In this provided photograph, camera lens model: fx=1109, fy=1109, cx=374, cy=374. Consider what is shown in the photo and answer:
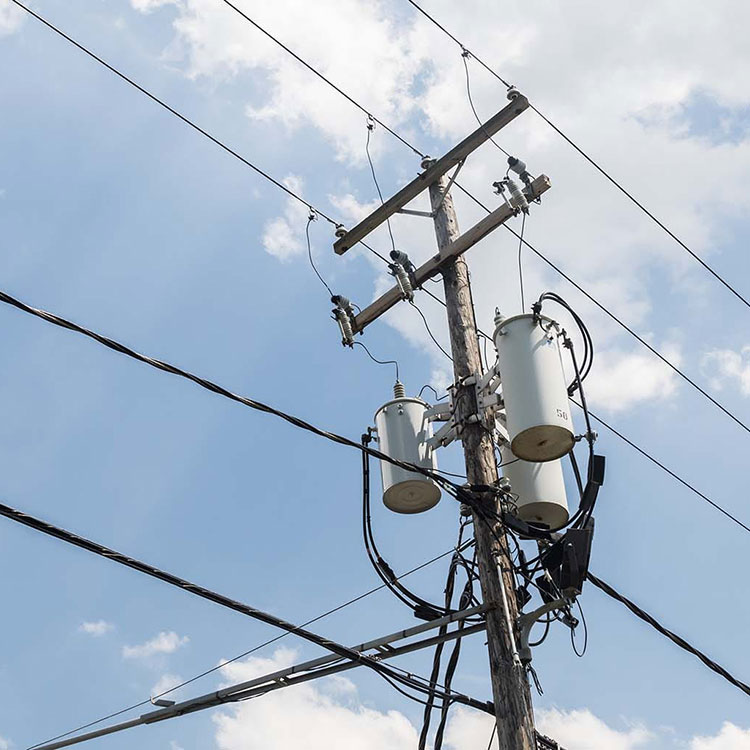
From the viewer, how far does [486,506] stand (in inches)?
315

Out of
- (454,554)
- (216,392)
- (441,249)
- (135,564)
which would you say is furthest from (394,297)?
(135,564)

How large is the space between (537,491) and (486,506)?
0.62 meters

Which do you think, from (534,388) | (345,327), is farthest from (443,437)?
(345,327)

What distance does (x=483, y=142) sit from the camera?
9750mm

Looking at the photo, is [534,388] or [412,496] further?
[412,496]

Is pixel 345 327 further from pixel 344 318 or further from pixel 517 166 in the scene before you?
pixel 517 166

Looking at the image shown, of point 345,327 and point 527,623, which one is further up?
point 345,327

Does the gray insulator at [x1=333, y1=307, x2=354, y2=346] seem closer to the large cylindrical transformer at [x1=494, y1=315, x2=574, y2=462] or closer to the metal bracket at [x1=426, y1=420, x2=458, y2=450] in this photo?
the metal bracket at [x1=426, y1=420, x2=458, y2=450]

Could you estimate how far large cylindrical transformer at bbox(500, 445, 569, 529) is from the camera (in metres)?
8.41

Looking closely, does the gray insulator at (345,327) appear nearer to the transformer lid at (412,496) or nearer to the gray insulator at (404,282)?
the gray insulator at (404,282)

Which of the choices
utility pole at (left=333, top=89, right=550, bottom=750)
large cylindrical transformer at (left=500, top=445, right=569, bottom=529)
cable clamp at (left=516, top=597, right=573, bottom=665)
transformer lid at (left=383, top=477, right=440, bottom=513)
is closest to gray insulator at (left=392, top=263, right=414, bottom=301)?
utility pole at (left=333, top=89, right=550, bottom=750)

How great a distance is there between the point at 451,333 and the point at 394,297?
2.77 feet

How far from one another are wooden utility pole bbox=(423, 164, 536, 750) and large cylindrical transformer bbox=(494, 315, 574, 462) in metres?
0.40

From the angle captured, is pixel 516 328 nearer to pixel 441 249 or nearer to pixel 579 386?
pixel 579 386
